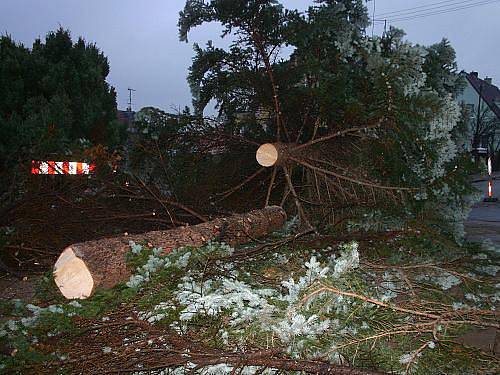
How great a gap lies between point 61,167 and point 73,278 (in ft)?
7.69

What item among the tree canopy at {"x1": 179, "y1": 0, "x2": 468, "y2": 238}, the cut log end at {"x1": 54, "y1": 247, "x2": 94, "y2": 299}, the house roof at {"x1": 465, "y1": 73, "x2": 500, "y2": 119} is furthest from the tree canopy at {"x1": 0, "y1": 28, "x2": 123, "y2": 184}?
the house roof at {"x1": 465, "y1": 73, "x2": 500, "y2": 119}

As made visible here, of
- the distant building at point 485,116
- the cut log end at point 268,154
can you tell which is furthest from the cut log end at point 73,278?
the distant building at point 485,116

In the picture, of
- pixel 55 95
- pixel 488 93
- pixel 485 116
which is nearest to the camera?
pixel 55 95

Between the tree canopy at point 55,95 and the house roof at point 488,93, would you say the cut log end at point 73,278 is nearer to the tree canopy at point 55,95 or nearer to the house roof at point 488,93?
the tree canopy at point 55,95

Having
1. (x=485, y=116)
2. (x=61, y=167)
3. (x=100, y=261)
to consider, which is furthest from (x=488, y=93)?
(x=100, y=261)

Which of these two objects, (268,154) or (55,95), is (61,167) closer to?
A: (268,154)

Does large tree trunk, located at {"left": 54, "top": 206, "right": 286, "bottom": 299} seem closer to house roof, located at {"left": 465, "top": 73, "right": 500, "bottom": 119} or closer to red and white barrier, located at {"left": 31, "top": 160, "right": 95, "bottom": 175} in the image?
red and white barrier, located at {"left": 31, "top": 160, "right": 95, "bottom": 175}

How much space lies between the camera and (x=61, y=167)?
16.2 ft

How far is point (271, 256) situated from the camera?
3.58 metres

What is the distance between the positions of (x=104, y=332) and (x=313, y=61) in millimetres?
4064

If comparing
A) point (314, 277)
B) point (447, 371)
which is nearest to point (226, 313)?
point (314, 277)

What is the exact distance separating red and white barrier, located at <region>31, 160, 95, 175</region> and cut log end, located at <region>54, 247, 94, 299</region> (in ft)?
6.84

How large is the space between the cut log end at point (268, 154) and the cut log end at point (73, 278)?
272 cm

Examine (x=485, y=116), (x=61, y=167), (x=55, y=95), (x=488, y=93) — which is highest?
(x=488, y=93)
